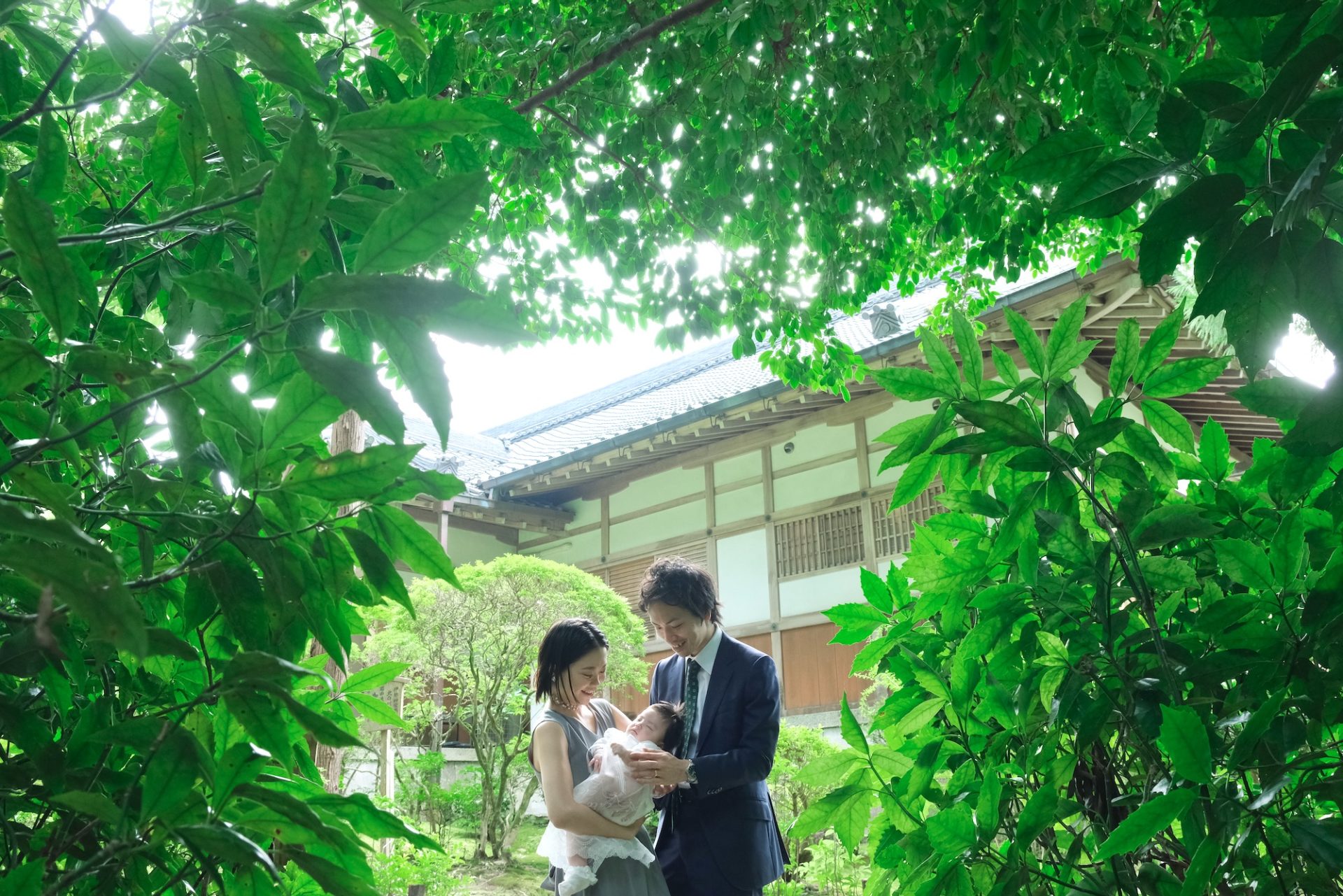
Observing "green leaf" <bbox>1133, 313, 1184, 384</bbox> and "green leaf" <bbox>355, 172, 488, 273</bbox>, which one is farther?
"green leaf" <bbox>1133, 313, 1184, 384</bbox>

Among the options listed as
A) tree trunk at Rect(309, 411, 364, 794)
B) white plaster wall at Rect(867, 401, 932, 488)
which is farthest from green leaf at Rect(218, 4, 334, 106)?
white plaster wall at Rect(867, 401, 932, 488)

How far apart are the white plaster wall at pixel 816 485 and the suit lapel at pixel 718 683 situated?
655 centimetres

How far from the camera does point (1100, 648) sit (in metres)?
1.03

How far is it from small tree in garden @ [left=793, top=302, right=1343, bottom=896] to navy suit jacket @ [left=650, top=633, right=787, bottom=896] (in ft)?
4.18

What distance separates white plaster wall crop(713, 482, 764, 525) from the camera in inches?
394

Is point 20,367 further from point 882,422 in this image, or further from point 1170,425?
point 882,422

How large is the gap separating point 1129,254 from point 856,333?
518 centimetres

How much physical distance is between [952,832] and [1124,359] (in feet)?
1.77

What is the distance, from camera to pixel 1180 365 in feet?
3.71

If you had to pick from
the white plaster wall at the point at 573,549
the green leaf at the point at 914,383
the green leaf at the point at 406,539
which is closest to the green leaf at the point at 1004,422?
the green leaf at the point at 914,383


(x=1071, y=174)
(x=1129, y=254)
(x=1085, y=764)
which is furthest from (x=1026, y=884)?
(x=1129, y=254)

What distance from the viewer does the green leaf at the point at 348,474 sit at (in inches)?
25.0

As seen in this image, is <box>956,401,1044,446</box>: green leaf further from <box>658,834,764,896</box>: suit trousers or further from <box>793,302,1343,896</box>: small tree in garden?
<box>658,834,764,896</box>: suit trousers

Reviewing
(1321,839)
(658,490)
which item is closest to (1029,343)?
(1321,839)
